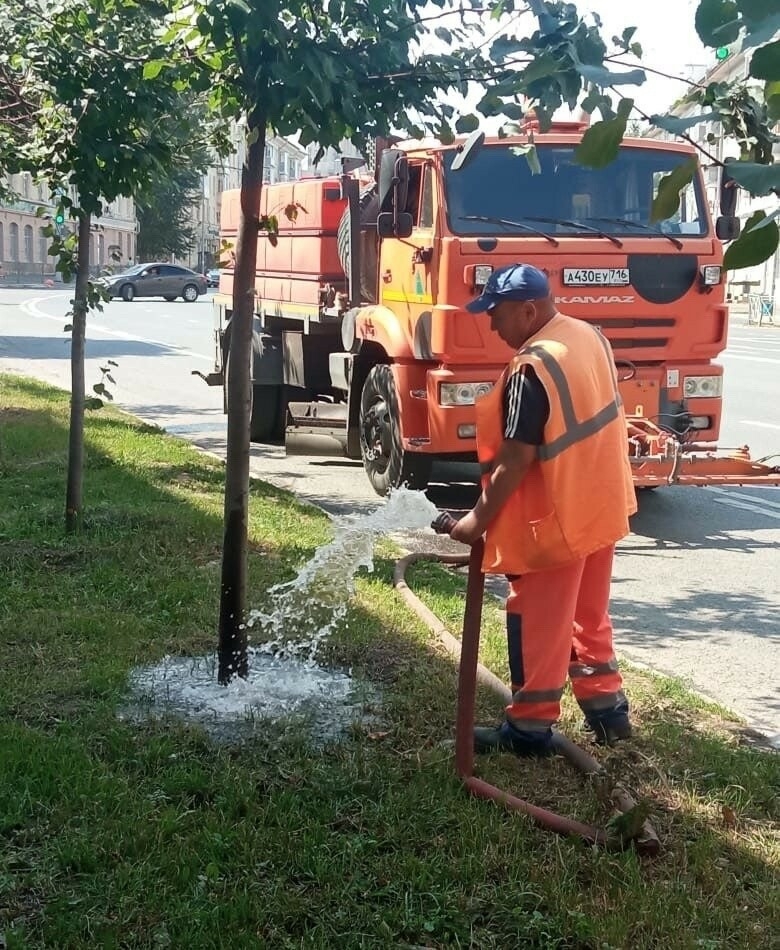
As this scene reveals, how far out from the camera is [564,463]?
365 cm

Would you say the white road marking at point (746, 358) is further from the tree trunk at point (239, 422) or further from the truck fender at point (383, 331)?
the tree trunk at point (239, 422)

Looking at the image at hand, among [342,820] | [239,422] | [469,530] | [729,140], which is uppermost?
[729,140]

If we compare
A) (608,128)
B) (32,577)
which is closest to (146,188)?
(32,577)

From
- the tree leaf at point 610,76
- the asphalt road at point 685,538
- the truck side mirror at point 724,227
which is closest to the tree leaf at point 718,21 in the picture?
the tree leaf at point 610,76

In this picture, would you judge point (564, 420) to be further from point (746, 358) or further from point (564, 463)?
point (746, 358)

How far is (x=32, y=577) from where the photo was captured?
5883 mm

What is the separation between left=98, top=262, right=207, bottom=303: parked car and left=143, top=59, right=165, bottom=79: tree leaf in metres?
39.4

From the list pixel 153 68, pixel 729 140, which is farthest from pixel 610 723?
pixel 153 68

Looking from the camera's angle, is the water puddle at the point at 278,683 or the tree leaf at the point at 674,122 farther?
the water puddle at the point at 278,683

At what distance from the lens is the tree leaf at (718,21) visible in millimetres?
1219

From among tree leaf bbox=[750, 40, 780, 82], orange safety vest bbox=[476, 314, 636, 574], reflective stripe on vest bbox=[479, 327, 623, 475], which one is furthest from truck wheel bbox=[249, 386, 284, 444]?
tree leaf bbox=[750, 40, 780, 82]

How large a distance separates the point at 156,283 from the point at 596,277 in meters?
37.4

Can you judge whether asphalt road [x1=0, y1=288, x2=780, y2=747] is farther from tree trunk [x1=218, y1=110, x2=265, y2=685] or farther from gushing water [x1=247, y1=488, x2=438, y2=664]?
tree trunk [x1=218, y1=110, x2=265, y2=685]

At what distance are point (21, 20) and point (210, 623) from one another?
108 inches
